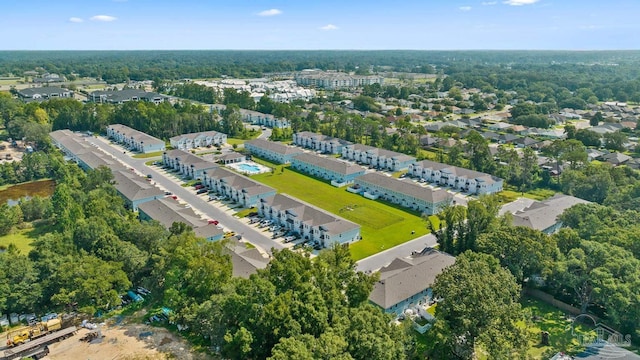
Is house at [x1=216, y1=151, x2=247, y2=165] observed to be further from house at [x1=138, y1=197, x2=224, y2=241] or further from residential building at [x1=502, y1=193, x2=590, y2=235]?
residential building at [x1=502, y1=193, x2=590, y2=235]

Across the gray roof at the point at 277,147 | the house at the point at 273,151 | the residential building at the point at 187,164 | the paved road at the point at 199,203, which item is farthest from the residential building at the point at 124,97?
the residential building at the point at 187,164

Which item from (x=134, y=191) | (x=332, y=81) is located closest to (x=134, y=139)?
(x=134, y=191)

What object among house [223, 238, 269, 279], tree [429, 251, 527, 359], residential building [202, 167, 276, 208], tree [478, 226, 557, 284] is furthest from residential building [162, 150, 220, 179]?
tree [429, 251, 527, 359]

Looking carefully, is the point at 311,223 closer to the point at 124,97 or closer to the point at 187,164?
the point at 187,164

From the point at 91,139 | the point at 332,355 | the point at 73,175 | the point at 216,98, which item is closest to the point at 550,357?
the point at 332,355

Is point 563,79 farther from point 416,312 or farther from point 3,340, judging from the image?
point 3,340

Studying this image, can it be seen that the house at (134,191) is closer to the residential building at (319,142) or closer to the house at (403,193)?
the house at (403,193)
